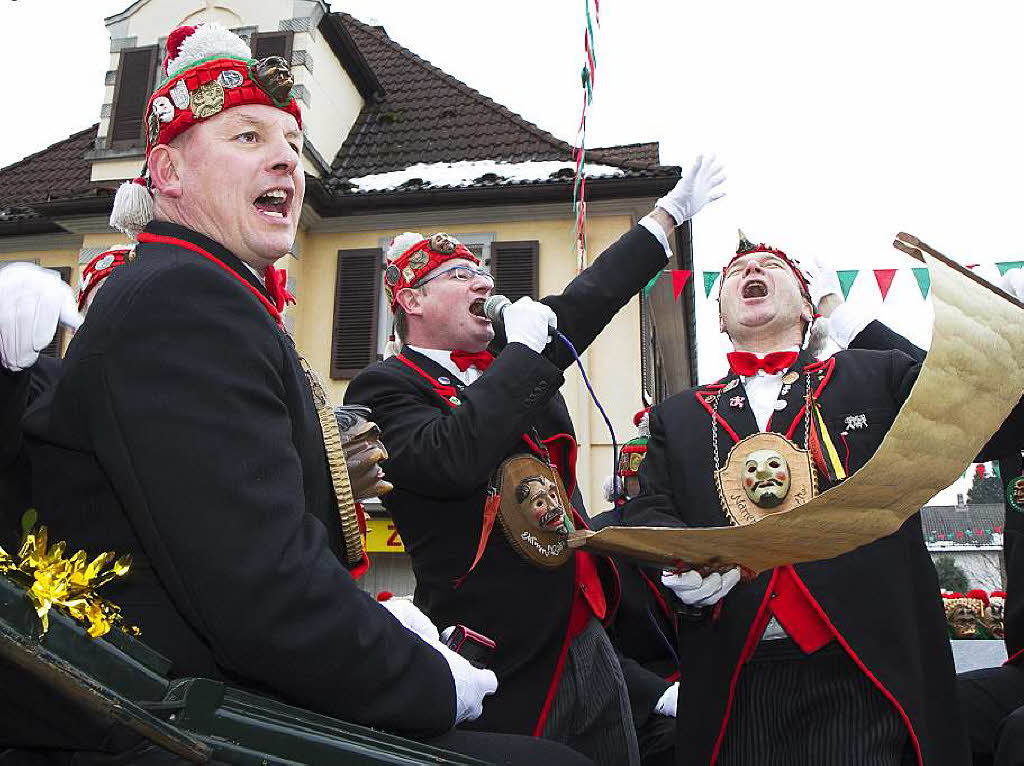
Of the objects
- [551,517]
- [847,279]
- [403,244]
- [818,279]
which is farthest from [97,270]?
[847,279]

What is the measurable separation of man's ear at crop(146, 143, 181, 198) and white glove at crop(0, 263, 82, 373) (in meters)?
0.27

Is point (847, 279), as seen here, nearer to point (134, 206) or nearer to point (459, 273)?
point (459, 273)

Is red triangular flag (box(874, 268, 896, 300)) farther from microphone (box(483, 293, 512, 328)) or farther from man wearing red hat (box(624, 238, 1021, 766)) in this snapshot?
microphone (box(483, 293, 512, 328))

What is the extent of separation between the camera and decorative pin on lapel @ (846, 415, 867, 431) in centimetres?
262

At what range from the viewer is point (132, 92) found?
40.4 feet

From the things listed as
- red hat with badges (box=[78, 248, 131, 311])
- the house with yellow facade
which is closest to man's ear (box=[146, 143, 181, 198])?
red hat with badges (box=[78, 248, 131, 311])

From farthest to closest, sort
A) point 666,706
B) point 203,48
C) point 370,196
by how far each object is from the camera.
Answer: point 370,196 < point 666,706 < point 203,48

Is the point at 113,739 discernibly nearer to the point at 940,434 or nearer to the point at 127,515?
the point at 127,515

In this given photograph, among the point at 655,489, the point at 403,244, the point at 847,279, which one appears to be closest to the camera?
the point at 655,489

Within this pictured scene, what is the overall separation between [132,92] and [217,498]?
12611mm

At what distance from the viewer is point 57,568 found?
47.1 inches

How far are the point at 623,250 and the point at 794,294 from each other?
62 cm

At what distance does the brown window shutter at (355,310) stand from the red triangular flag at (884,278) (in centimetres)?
663

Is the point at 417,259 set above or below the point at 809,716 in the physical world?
above
